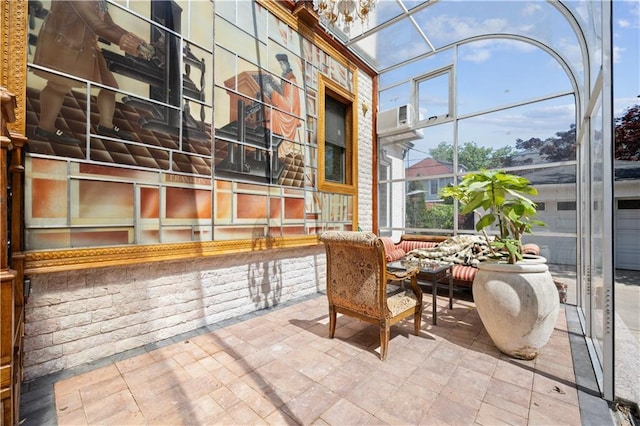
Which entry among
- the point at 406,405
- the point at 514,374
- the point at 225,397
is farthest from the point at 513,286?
the point at 225,397

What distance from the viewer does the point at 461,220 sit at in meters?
5.24

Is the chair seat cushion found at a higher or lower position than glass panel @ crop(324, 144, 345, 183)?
lower

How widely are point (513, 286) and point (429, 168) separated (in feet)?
12.1

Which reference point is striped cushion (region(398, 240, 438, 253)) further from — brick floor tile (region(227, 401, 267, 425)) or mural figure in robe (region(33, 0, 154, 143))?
mural figure in robe (region(33, 0, 154, 143))

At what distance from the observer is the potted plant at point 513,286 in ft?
7.26

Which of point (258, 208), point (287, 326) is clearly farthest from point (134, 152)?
point (287, 326)

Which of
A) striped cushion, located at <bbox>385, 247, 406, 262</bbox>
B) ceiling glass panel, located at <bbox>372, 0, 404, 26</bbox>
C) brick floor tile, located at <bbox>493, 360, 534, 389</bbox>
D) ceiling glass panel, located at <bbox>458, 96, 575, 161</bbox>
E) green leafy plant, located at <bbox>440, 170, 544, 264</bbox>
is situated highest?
ceiling glass panel, located at <bbox>372, 0, 404, 26</bbox>

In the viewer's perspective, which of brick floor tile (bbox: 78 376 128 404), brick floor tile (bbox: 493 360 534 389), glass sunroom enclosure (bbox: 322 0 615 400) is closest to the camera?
brick floor tile (bbox: 78 376 128 404)

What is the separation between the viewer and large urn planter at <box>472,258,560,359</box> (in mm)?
2203

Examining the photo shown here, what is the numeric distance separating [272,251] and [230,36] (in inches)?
107

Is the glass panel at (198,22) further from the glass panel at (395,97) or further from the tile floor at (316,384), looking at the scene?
the glass panel at (395,97)

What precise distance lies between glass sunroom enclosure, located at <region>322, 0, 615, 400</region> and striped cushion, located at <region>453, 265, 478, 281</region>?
46.3 inches

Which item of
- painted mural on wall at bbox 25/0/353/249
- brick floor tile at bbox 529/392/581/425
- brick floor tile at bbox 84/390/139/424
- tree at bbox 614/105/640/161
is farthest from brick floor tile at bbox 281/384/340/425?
tree at bbox 614/105/640/161

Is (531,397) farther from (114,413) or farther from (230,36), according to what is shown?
(230,36)
